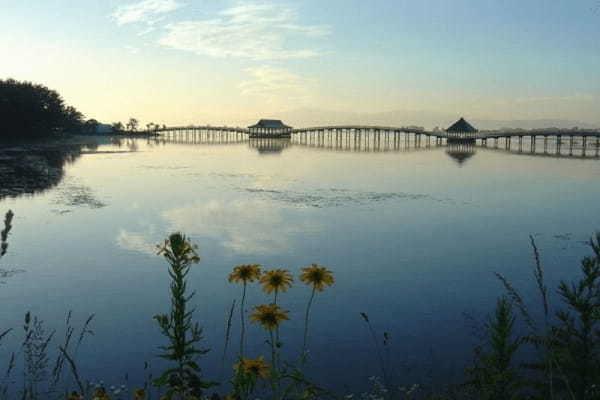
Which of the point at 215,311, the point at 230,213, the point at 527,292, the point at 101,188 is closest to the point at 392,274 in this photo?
the point at 527,292

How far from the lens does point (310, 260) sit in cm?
1251

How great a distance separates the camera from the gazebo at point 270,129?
13738cm

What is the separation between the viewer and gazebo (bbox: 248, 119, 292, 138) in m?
137

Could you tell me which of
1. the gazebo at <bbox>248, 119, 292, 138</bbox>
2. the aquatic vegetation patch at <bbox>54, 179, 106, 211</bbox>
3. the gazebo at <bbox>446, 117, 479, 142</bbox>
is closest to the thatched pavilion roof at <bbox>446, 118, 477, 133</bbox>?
the gazebo at <bbox>446, 117, 479, 142</bbox>

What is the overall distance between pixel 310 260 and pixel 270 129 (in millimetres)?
128881

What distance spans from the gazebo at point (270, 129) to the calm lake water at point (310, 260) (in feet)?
364

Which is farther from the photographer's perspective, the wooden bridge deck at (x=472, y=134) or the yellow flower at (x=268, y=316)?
the wooden bridge deck at (x=472, y=134)

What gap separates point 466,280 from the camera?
11023 mm

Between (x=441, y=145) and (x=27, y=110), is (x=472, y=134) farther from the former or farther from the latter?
(x=27, y=110)

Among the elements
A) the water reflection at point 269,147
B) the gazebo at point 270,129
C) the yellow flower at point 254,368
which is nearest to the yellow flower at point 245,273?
the yellow flower at point 254,368

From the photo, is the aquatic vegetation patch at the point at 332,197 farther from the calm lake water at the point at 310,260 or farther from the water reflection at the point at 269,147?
the water reflection at the point at 269,147

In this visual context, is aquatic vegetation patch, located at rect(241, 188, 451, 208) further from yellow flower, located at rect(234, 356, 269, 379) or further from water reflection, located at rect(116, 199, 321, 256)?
yellow flower, located at rect(234, 356, 269, 379)

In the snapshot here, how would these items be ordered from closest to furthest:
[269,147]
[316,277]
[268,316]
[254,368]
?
[254,368], [268,316], [316,277], [269,147]

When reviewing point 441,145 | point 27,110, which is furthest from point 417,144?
point 27,110
